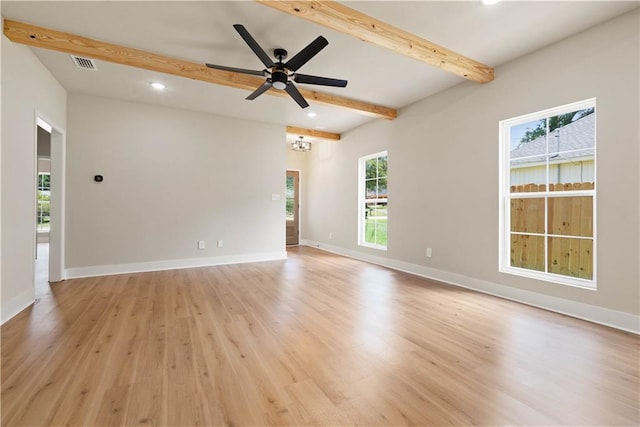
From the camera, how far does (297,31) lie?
2867mm

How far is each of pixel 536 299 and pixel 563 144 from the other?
1780 millimetres

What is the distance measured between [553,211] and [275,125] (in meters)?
5.02

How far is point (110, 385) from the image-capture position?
1731 mm

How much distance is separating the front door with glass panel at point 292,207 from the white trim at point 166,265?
211cm

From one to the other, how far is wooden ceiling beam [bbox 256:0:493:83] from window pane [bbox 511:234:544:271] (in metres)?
2.13

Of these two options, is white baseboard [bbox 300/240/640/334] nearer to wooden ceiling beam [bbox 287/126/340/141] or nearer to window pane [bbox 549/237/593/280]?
window pane [bbox 549/237/593/280]

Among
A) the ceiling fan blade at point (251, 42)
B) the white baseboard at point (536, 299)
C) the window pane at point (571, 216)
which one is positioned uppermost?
the ceiling fan blade at point (251, 42)

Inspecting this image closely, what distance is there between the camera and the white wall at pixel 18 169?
273cm

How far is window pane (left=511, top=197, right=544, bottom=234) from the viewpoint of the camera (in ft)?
11.1

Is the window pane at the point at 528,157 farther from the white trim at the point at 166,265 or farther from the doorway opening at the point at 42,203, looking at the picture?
the doorway opening at the point at 42,203

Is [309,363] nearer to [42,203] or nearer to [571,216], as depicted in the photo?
[571,216]

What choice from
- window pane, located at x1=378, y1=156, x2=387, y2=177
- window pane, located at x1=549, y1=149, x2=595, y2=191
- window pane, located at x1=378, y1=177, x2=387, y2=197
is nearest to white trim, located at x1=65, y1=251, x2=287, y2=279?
window pane, located at x1=378, y1=177, x2=387, y2=197

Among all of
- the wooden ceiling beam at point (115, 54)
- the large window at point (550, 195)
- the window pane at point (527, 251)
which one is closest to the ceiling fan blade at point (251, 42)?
the wooden ceiling beam at point (115, 54)

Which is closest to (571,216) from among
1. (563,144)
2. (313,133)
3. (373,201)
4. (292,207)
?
(563,144)
